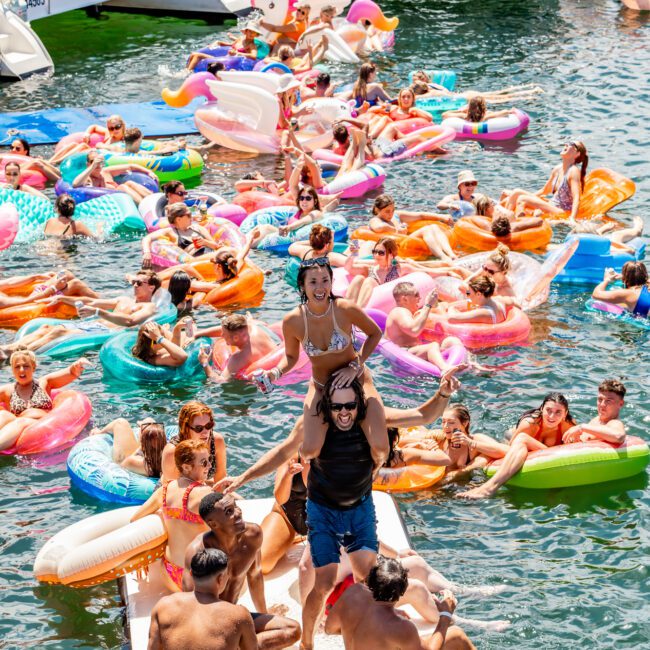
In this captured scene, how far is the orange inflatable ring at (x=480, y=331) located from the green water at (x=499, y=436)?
6.1 inches

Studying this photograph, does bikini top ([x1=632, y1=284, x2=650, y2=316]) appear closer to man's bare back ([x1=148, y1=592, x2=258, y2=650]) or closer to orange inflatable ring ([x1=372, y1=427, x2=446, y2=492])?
orange inflatable ring ([x1=372, y1=427, x2=446, y2=492])

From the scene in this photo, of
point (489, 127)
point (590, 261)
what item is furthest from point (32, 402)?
point (489, 127)

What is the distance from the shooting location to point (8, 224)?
13836 mm

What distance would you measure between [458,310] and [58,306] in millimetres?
4637

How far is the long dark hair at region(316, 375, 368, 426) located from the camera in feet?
20.2

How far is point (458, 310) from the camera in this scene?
36.7 ft

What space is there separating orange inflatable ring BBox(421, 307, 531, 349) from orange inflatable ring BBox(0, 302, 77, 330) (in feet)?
13.9

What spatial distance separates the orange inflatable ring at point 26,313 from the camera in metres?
11.8

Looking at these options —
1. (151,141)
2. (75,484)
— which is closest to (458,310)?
(75,484)

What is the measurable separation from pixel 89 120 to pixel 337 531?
14389 millimetres

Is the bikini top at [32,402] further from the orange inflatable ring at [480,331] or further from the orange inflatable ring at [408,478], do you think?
the orange inflatable ring at [480,331]

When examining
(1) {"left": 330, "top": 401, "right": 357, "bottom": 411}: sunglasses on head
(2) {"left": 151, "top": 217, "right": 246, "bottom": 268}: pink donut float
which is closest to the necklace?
(1) {"left": 330, "top": 401, "right": 357, "bottom": 411}: sunglasses on head

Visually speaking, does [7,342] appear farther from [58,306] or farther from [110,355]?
[110,355]

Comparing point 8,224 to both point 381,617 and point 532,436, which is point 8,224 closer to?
point 532,436
